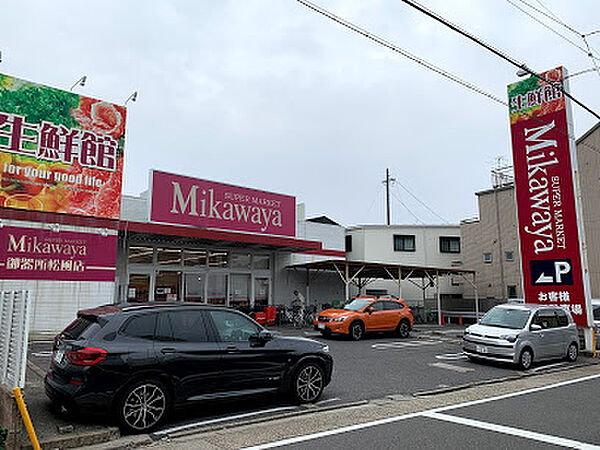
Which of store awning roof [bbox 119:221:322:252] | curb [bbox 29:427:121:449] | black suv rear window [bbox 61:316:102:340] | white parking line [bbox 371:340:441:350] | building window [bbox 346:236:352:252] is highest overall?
building window [bbox 346:236:352:252]

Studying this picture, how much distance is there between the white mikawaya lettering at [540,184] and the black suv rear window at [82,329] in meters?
14.0

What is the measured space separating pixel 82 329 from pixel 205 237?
40.5ft

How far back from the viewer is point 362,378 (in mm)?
9727

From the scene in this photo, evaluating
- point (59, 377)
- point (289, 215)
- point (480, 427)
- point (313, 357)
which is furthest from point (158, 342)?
Answer: point (289, 215)

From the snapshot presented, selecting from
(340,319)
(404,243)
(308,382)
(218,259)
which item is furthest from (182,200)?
(404,243)

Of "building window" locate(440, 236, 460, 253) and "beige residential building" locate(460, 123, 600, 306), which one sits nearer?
"beige residential building" locate(460, 123, 600, 306)

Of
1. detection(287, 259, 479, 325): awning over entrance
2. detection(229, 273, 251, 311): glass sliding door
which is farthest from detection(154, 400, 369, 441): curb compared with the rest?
detection(229, 273, 251, 311): glass sliding door

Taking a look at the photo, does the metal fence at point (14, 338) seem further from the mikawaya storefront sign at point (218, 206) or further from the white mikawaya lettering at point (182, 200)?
the white mikawaya lettering at point (182, 200)

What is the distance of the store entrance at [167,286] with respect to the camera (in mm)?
19422

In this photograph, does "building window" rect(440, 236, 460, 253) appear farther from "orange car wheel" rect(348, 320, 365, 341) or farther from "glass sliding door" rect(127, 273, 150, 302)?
"glass sliding door" rect(127, 273, 150, 302)

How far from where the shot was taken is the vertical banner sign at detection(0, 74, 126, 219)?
594 inches

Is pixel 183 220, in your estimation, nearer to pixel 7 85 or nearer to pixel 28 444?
pixel 7 85

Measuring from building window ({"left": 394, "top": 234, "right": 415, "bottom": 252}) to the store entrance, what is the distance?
15407 millimetres

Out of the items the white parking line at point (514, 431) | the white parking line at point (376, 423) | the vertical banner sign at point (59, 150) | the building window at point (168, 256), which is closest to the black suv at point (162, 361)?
the white parking line at point (376, 423)
